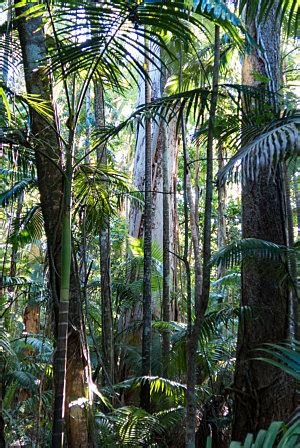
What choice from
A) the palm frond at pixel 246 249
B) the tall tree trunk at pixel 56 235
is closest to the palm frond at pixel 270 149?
the palm frond at pixel 246 249

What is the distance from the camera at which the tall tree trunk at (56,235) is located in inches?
141

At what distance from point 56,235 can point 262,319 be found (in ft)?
5.99

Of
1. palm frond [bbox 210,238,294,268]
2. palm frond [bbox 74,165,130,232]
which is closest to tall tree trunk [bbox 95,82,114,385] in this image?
palm frond [bbox 74,165,130,232]

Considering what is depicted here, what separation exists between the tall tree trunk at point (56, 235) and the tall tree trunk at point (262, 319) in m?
1.32

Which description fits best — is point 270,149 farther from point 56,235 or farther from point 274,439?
point 56,235

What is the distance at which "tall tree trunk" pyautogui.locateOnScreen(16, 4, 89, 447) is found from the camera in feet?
11.8

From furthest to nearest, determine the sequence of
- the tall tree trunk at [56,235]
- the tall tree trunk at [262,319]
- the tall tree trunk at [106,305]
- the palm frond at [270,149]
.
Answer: the tall tree trunk at [106,305] → the tall tree trunk at [262,319] → the tall tree trunk at [56,235] → the palm frond at [270,149]

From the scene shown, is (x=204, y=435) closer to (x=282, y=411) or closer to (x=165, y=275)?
(x=282, y=411)

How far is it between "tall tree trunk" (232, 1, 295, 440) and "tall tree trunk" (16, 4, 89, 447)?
1.32 metres

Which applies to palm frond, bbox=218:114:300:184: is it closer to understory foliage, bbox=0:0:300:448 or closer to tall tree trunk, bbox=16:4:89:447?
understory foliage, bbox=0:0:300:448

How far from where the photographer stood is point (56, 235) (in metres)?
3.73

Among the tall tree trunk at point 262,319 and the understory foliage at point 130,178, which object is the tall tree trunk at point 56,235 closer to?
the understory foliage at point 130,178

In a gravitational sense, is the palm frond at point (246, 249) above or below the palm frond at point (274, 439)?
above

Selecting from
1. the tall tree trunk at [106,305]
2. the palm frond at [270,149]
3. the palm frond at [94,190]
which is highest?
the palm frond at [94,190]
